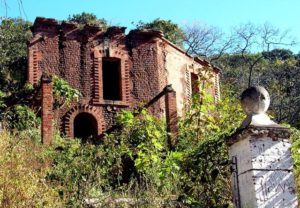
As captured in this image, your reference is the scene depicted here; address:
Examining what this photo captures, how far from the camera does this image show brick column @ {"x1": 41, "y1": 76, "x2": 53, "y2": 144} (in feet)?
50.7

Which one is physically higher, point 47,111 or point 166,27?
point 166,27

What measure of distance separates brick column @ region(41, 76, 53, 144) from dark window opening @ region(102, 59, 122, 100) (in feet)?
13.7

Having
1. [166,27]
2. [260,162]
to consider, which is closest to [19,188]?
[260,162]

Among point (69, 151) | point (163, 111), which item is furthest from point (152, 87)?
point (69, 151)

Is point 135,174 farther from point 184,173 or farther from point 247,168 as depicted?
point 247,168

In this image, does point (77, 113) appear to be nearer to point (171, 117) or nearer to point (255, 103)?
point (171, 117)

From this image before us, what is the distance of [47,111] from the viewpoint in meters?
16.0

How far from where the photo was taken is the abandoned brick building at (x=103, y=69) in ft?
60.5

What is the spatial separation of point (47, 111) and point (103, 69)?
5345 mm

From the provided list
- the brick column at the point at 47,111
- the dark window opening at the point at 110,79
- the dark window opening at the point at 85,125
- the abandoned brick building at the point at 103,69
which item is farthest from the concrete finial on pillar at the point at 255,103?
the dark window opening at the point at 110,79

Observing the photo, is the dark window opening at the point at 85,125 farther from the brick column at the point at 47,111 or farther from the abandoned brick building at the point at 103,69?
the brick column at the point at 47,111

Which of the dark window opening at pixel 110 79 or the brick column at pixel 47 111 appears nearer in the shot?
the brick column at pixel 47 111

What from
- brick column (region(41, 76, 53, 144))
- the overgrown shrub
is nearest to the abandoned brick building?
brick column (region(41, 76, 53, 144))

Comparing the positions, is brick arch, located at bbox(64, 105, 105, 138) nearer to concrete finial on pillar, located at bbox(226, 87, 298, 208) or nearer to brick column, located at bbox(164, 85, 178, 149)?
brick column, located at bbox(164, 85, 178, 149)
